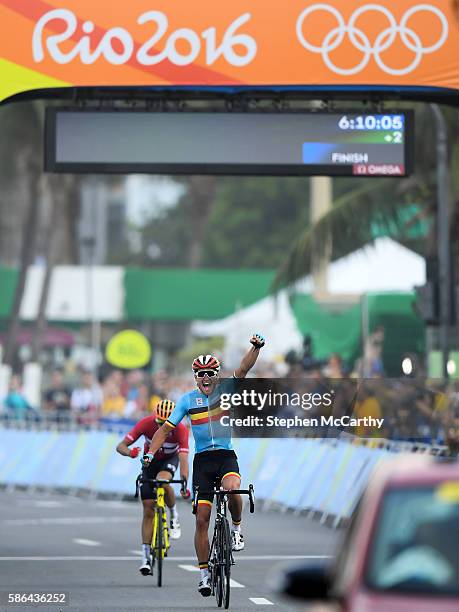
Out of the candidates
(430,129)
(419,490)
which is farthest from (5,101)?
(430,129)

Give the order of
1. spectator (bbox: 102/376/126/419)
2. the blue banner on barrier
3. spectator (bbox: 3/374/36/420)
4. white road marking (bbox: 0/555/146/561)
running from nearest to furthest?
1. white road marking (bbox: 0/555/146/561)
2. the blue banner on barrier
3. spectator (bbox: 3/374/36/420)
4. spectator (bbox: 102/376/126/419)

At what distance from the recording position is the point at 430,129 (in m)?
28.8

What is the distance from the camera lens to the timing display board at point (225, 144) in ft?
50.5

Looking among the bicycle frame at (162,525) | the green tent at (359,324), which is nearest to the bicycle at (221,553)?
the bicycle frame at (162,525)

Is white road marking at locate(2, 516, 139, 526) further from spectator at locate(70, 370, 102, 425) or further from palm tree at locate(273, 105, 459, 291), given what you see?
spectator at locate(70, 370, 102, 425)

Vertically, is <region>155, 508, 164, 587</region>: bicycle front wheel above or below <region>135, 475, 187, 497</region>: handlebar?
below

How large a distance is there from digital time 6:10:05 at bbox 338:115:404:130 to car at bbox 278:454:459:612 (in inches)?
335

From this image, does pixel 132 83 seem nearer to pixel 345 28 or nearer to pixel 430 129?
pixel 345 28

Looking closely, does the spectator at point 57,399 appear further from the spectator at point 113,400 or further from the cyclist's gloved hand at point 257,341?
the cyclist's gloved hand at point 257,341

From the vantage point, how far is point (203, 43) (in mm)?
15367

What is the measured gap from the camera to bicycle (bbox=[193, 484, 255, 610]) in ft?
45.8

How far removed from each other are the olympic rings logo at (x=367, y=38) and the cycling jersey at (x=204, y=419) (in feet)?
9.66

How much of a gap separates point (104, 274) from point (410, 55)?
37.8 m

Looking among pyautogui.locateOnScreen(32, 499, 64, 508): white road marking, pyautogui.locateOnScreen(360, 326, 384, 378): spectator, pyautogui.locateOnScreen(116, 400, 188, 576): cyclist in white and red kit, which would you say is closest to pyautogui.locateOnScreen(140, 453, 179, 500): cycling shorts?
pyautogui.locateOnScreen(116, 400, 188, 576): cyclist in white and red kit
